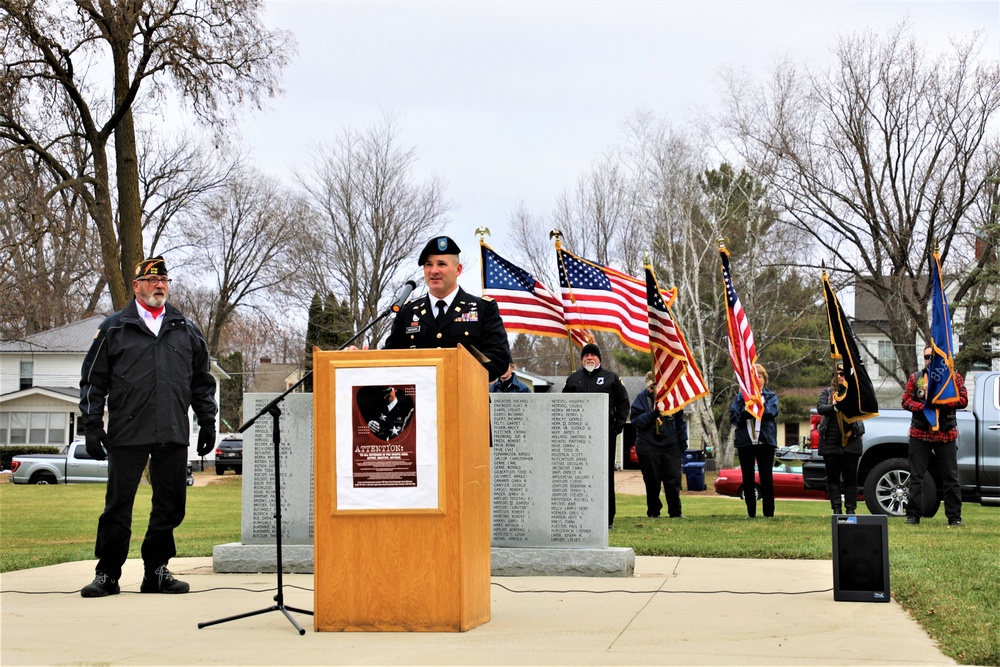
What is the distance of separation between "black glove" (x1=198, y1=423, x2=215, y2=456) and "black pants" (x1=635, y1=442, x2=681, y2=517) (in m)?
8.84

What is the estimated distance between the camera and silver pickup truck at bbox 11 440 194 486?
3784 centimetres

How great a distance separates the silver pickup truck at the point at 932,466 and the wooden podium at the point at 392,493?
34.9 ft

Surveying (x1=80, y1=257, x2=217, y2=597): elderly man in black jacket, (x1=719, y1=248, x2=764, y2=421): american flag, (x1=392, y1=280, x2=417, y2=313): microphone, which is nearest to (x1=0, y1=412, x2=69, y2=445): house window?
(x1=719, y1=248, x2=764, y2=421): american flag

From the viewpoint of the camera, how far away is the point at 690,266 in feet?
142

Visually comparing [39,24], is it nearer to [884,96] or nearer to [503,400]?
[503,400]

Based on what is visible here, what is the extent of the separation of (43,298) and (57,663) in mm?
26736

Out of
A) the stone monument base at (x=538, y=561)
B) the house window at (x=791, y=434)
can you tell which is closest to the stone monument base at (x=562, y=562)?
the stone monument base at (x=538, y=561)

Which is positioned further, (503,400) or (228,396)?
(228,396)

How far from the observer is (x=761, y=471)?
15.1 metres

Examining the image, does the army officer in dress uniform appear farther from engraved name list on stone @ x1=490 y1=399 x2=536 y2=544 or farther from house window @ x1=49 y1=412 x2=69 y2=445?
house window @ x1=49 y1=412 x2=69 y2=445

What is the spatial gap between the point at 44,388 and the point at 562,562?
184 feet

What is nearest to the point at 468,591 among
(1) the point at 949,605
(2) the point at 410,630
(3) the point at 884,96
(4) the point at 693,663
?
(2) the point at 410,630

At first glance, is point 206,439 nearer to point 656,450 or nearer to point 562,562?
point 562,562

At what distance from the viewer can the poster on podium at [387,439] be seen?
18.6 feet
